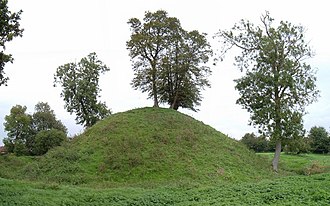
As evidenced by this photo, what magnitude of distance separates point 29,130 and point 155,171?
23.5m

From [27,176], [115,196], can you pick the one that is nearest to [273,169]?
[115,196]

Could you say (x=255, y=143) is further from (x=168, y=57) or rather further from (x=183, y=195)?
(x=183, y=195)

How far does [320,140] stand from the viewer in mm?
43500

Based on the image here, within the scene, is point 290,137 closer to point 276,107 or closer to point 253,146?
point 276,107

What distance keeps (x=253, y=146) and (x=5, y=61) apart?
43022 mm

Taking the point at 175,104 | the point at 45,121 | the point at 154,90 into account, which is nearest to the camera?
the point at 154,90

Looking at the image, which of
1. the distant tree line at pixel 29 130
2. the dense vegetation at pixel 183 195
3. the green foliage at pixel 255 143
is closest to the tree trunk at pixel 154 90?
the distant tree line at pixel 29 130

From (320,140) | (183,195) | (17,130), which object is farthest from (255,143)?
(183,195)

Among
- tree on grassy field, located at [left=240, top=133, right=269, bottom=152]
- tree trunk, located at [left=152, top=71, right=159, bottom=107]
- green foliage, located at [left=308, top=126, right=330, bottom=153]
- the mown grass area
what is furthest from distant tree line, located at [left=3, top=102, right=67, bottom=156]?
green foliage, located at [left=308, top=126, right=330, bottom=153]

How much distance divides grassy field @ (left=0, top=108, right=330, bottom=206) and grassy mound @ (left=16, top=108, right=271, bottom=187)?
61mm

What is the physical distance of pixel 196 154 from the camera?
22.9 meters

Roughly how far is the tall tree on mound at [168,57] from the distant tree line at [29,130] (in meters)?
10.6

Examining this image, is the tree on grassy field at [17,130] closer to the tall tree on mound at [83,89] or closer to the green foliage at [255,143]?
the tall tree on mound at [83,89]

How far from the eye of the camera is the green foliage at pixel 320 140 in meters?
43.3
